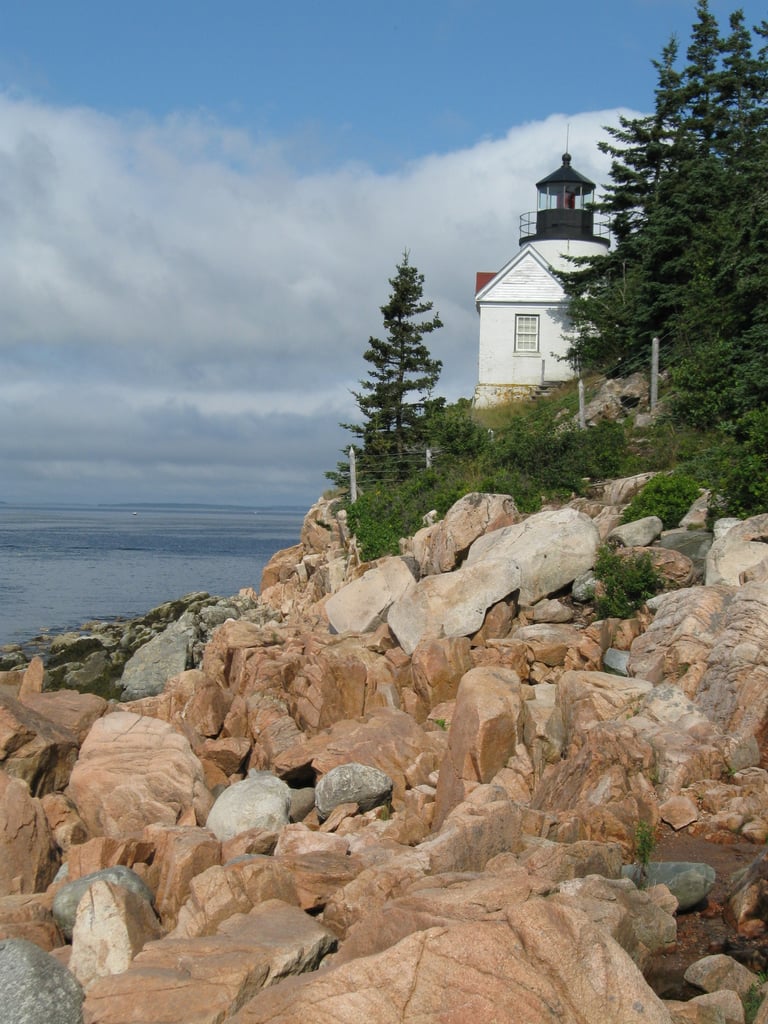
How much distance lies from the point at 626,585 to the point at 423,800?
553 cm

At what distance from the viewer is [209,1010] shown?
17.3 ft

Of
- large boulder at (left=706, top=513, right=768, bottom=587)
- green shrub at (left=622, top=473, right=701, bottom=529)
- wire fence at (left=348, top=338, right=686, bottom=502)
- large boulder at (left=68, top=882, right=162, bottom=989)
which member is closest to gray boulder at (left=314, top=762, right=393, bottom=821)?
large boulder at (left=68, top=882, right=162, bottom=989)

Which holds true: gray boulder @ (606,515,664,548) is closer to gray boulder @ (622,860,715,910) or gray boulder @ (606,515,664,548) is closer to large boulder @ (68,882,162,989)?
gray boulder @ (622,860,715,910)

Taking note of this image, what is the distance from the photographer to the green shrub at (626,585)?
14.2 m

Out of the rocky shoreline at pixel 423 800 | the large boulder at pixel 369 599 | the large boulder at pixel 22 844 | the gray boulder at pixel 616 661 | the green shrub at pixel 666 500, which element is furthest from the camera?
the large boulder at pixel 369 599

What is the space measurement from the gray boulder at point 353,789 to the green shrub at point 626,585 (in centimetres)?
516

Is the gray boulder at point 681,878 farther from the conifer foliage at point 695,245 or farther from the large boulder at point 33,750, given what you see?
the conifer foliage at point 695,245

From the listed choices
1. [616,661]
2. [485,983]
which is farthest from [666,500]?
[485,983]

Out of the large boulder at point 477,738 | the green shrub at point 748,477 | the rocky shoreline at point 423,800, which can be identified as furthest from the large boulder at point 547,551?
the large boulder at point 477,738

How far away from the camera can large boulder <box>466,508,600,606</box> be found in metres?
15.5

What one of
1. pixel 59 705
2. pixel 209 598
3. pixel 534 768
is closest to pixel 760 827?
pixel 534 768

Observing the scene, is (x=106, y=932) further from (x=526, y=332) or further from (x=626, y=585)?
(x=526, y=332)

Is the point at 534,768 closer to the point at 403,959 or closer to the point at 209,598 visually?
the point at 403,959

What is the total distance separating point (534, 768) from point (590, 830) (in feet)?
6.58
